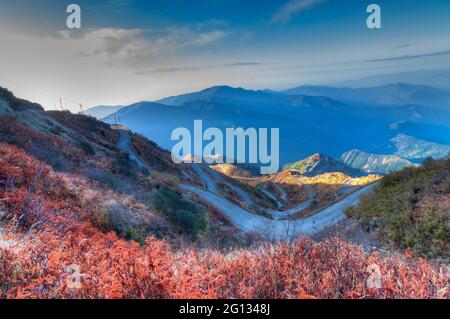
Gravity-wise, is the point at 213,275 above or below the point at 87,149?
below

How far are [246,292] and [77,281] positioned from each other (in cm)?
176

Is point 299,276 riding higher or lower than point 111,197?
higher

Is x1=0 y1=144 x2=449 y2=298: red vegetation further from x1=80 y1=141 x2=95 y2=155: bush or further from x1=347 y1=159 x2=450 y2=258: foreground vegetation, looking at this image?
x1=80 y1=141 x2=95 y2=155: bush

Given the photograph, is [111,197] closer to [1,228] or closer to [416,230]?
[1,228]

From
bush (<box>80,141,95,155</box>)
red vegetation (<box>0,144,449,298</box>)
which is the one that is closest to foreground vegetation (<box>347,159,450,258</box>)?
red vegetation (<box>0,144,449,298</box>)

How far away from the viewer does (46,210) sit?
8023mm

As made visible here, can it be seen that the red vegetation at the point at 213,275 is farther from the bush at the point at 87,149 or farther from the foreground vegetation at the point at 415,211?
the bush at the point at 87,149

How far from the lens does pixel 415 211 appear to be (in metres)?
11.0

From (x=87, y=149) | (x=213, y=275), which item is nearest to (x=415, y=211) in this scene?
(x=213, y=275)

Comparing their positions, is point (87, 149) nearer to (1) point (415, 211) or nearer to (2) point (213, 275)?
(1) point (415, 211)

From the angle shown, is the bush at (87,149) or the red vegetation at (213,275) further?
the bush at (87,149)

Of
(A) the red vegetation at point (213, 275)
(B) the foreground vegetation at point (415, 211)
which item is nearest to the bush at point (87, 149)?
(B) the foreground vegetation at point (415, 211)

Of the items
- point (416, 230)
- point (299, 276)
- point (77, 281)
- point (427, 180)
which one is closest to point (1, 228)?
point (77, 281)

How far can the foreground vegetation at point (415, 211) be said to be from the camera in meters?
8.62
